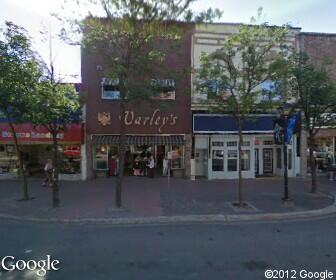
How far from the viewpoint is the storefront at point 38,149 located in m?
19.8

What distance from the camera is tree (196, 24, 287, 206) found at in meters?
12.6

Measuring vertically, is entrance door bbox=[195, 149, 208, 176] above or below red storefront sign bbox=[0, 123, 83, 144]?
below

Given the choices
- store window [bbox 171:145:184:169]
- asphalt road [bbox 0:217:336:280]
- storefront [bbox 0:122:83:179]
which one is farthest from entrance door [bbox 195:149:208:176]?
asphalt road [bbox 0:217:336:280]

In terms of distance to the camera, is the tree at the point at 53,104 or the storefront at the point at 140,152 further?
the storefront at the point at 140,152

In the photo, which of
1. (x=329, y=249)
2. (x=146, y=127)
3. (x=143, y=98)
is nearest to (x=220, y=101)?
(x=143, y=98)

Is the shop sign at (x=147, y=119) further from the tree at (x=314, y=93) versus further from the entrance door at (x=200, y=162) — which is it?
the tree at (x=314, y=93)

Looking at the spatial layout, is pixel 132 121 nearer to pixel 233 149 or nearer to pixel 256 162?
pixel 233 149

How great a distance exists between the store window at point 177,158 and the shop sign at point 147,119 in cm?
150

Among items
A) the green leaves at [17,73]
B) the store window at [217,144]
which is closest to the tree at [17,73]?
the green leaves at [17,73]

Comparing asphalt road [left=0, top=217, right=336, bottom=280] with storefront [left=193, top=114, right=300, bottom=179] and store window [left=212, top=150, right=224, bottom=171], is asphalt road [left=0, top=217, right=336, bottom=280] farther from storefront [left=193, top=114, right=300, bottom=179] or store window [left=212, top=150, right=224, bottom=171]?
store window [left=212, top=150, right=224, bottom=171]

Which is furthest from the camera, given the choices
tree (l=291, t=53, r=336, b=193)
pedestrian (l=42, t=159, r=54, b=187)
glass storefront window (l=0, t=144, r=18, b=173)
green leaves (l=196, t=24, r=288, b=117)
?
glass storefront window (l=0, t=144, r=18, b=173)

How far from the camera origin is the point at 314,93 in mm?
14781

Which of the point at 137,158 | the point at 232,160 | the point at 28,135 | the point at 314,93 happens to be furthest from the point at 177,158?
the point at 314,93

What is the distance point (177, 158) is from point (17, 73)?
1137 centimetres
